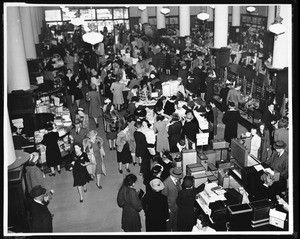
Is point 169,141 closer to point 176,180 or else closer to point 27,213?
point 176,180

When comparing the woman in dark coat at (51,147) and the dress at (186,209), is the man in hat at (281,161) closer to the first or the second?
the dress at (186,209)

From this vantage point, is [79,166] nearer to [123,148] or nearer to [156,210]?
[123,148]

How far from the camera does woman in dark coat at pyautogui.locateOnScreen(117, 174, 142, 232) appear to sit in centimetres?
584

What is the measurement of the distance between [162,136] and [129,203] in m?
2.81

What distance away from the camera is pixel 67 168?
852 cm

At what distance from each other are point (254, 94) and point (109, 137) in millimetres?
5015

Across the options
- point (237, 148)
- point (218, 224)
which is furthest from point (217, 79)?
point (218, 224)

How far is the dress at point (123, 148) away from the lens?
27.0ft

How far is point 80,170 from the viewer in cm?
733

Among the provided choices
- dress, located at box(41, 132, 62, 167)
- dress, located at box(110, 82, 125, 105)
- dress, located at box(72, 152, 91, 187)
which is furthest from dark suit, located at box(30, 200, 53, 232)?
dress, located at box(110, 82, 125, 105)

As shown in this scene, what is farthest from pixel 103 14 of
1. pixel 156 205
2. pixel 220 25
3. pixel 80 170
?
pixel 156 205

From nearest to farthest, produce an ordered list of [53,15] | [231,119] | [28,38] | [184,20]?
[231,119] < [28,38] < [184,20] < [53,15]

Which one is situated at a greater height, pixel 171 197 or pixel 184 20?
pixel 184 20

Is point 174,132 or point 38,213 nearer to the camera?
point 38,213
